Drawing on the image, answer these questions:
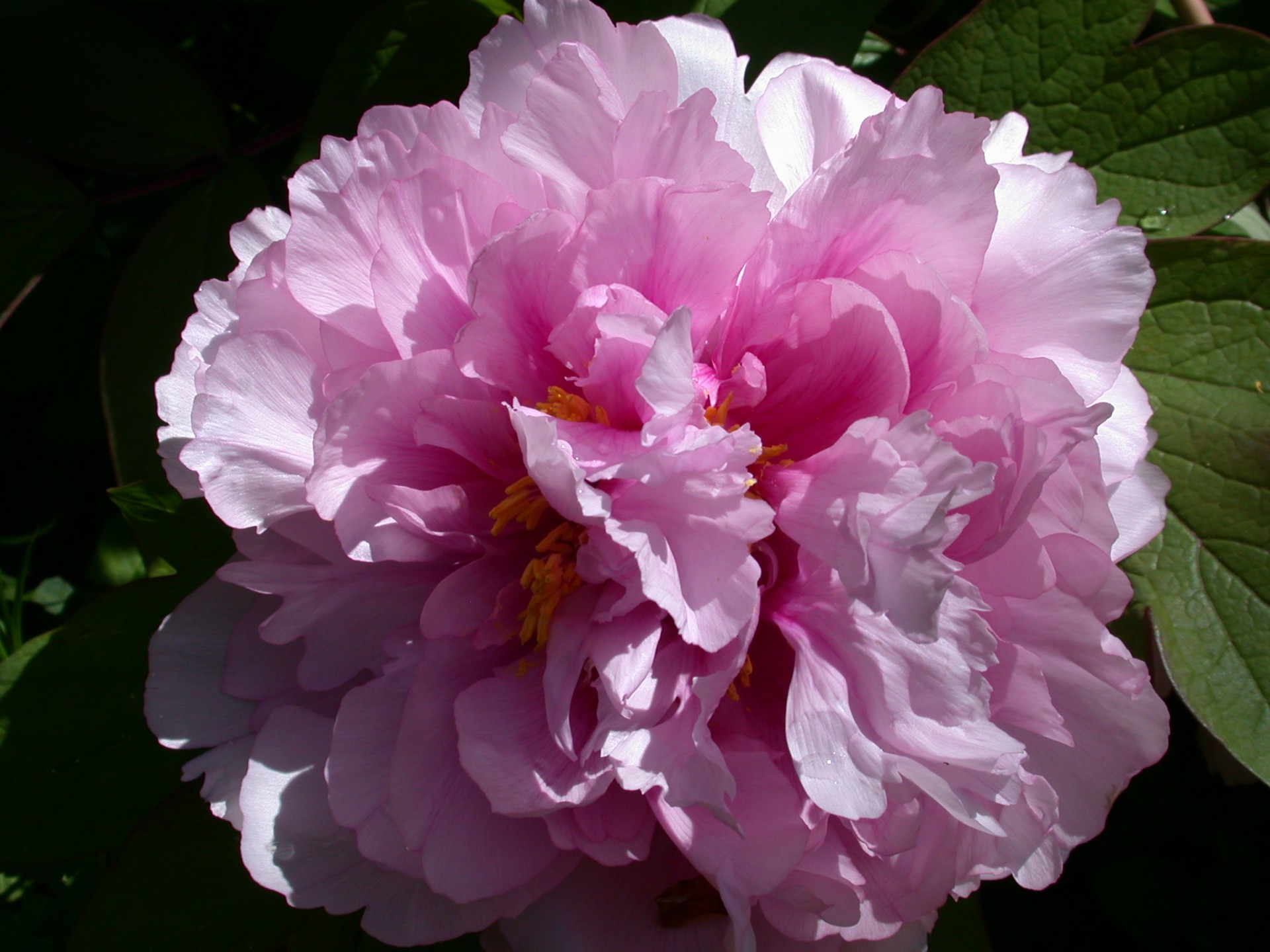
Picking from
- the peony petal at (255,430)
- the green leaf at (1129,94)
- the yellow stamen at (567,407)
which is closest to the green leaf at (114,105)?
the peony petal at (255,430)

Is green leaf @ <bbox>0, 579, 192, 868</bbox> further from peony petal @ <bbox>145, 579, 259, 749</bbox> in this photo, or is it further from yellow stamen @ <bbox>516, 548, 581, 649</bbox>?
yellow stamen @ <bbox>516, 548, 581, 649</bbox>

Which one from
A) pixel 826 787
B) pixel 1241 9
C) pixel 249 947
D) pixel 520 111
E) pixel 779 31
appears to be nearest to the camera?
pixel 826 787

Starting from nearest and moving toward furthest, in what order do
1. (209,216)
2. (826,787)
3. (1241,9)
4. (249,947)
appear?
(826,787), (249,947), (209,216), (1241,9)

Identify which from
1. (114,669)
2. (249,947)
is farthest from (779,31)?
(249,947)

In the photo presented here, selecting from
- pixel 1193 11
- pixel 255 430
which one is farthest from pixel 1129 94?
pixel 255 430

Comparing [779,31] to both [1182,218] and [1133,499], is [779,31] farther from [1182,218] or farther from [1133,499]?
[1133,499]

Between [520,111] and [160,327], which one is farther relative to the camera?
[160,327]

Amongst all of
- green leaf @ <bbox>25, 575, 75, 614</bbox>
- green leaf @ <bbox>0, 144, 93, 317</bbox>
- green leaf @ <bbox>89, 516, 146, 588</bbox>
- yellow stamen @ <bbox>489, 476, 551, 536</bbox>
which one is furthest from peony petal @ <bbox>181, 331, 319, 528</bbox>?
green leaf @ <bbox>25, 575, 75, 614</bbox>
